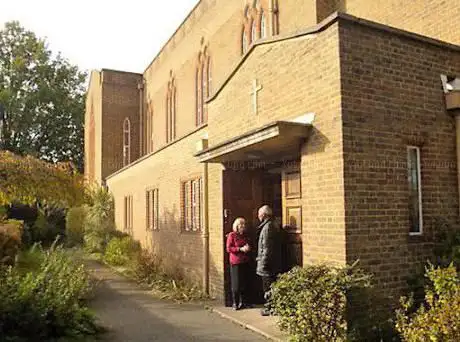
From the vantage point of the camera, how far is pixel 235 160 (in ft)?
33.9

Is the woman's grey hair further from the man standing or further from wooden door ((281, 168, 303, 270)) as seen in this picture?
wooden door ((281, 168, 303, 270))

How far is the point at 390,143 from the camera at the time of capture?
734 centimetres

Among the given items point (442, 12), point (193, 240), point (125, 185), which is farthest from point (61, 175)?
point (125, 185)

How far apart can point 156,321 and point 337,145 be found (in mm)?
4491

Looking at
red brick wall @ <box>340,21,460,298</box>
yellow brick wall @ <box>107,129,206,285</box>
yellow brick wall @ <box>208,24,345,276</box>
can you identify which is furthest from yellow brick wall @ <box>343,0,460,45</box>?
yellow brick wall @ <box>107,129,206,285</box>

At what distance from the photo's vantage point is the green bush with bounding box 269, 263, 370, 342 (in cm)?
641

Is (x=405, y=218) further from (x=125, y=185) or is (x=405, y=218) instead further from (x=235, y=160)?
(x=125, y=185)

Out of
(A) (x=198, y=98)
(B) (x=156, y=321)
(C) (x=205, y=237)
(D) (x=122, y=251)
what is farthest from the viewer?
(A) (x=198, y=98)

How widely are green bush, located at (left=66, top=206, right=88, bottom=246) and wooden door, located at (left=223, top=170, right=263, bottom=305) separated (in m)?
19.0

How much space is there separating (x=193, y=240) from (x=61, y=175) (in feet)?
10.9

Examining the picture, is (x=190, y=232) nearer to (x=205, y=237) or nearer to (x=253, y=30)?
(x=205, y=237)

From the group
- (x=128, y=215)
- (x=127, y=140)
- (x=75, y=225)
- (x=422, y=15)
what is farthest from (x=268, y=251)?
(x=127, y=140)

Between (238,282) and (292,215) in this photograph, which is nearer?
(292,215)

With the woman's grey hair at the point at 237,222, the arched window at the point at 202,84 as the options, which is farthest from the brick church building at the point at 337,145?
the arched window at the point at 202,84
